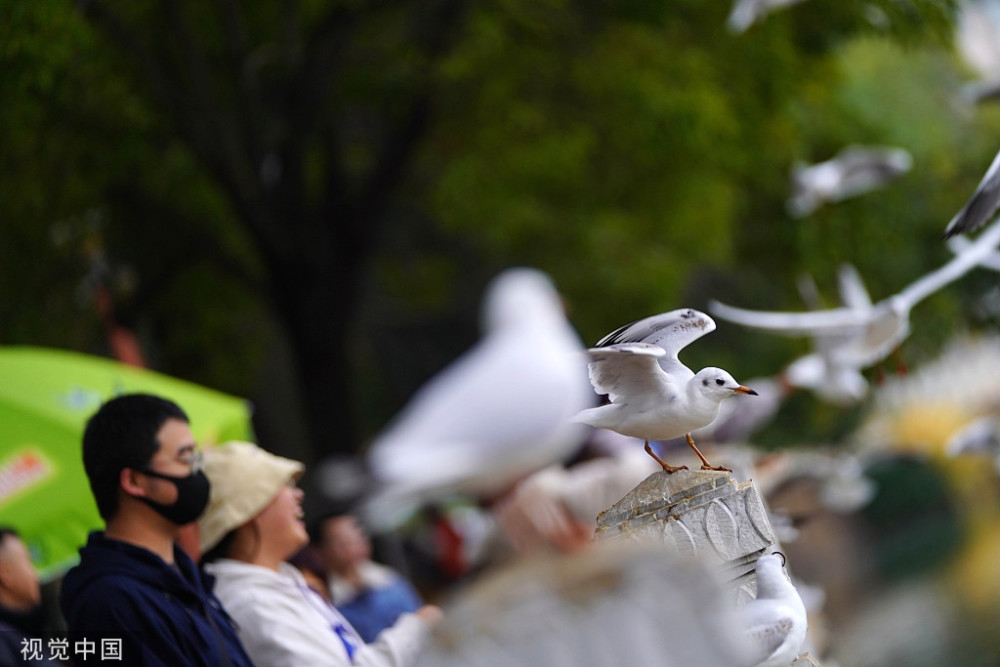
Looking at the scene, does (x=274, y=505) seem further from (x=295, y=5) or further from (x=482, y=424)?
(x=295, y=5)

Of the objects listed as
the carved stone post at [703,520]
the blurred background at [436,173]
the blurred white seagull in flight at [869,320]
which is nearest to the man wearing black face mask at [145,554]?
the carved stone post at [703,520]

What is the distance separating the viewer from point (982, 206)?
4102 millimetres

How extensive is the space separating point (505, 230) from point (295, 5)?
8.45ft

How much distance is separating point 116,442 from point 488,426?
1341 mm

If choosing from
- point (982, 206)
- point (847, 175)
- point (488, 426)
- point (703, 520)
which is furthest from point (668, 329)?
point (847, 175)

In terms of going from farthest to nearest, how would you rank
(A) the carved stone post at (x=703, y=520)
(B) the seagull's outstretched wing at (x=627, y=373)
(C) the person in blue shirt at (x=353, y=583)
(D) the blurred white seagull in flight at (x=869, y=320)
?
(D) the blurred white seagull in flight at (x=869, y=320) < (C) the person in blue shirt at (x=353, y=583) < (A) the carved stone post at (x=703, y=520) < (B) the seagull's outstretched wing at (x=627, y=373)

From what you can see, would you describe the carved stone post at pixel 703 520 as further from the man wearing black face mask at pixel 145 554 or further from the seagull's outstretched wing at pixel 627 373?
the man wearing black face mask at pixel 145 554

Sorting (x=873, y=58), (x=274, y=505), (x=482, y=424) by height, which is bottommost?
(x=482, y=424)

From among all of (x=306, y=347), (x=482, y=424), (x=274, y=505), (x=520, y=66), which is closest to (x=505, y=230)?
(x=520, y=66)

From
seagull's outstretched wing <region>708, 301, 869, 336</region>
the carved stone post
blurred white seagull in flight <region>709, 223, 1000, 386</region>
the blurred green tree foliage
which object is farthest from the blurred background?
the carved stone post

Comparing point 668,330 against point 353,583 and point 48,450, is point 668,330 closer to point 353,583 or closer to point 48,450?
point 353,583

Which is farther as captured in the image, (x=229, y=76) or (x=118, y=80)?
(x=229, y=76)

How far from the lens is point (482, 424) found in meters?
2.52

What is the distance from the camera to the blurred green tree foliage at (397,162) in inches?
330
